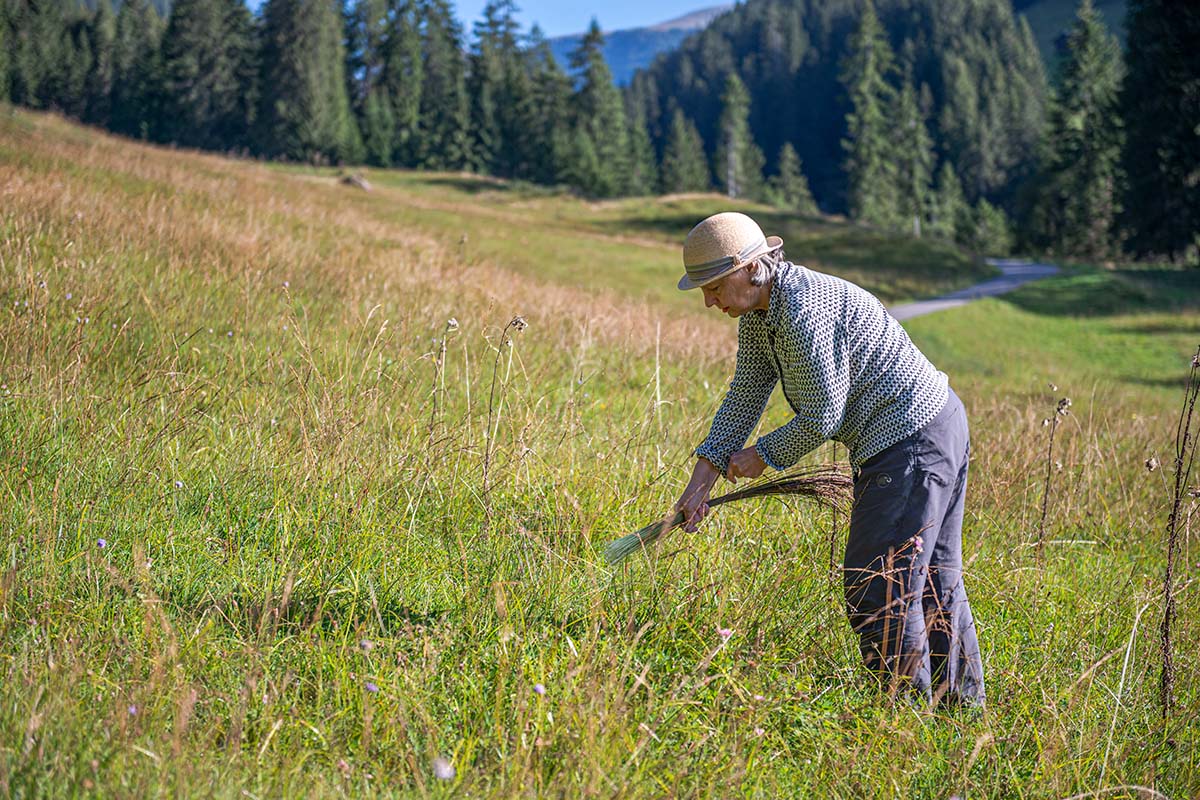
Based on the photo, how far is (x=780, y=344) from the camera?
→ 2.94 m

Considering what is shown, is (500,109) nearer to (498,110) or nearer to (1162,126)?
(498,110)

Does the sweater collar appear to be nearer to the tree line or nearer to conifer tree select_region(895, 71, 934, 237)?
the tree line

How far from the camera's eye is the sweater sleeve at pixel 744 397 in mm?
3186

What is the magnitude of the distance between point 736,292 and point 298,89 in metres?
69.7

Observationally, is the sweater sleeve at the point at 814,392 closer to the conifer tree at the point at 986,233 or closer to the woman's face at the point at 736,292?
the woman's face at the point at 736,292

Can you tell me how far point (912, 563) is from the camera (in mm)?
2951

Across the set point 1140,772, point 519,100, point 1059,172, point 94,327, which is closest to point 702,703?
point 1140,772

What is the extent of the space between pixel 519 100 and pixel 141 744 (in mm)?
76134

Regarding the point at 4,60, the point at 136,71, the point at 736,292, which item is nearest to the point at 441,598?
the point at 736,292

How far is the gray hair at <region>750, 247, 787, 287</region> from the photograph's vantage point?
9.30 feet

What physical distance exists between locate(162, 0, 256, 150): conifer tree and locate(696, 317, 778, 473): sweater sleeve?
73.5 metres

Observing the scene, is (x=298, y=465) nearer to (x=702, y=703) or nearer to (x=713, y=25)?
(x=702, y=703)

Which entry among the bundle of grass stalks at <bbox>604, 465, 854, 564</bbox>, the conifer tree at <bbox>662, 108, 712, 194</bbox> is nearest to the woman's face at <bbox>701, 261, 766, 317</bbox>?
the bundle of grass stalks at <bbox>604, 465, 854, 564</bbox>

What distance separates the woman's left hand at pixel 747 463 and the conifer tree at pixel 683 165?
83874 mm
